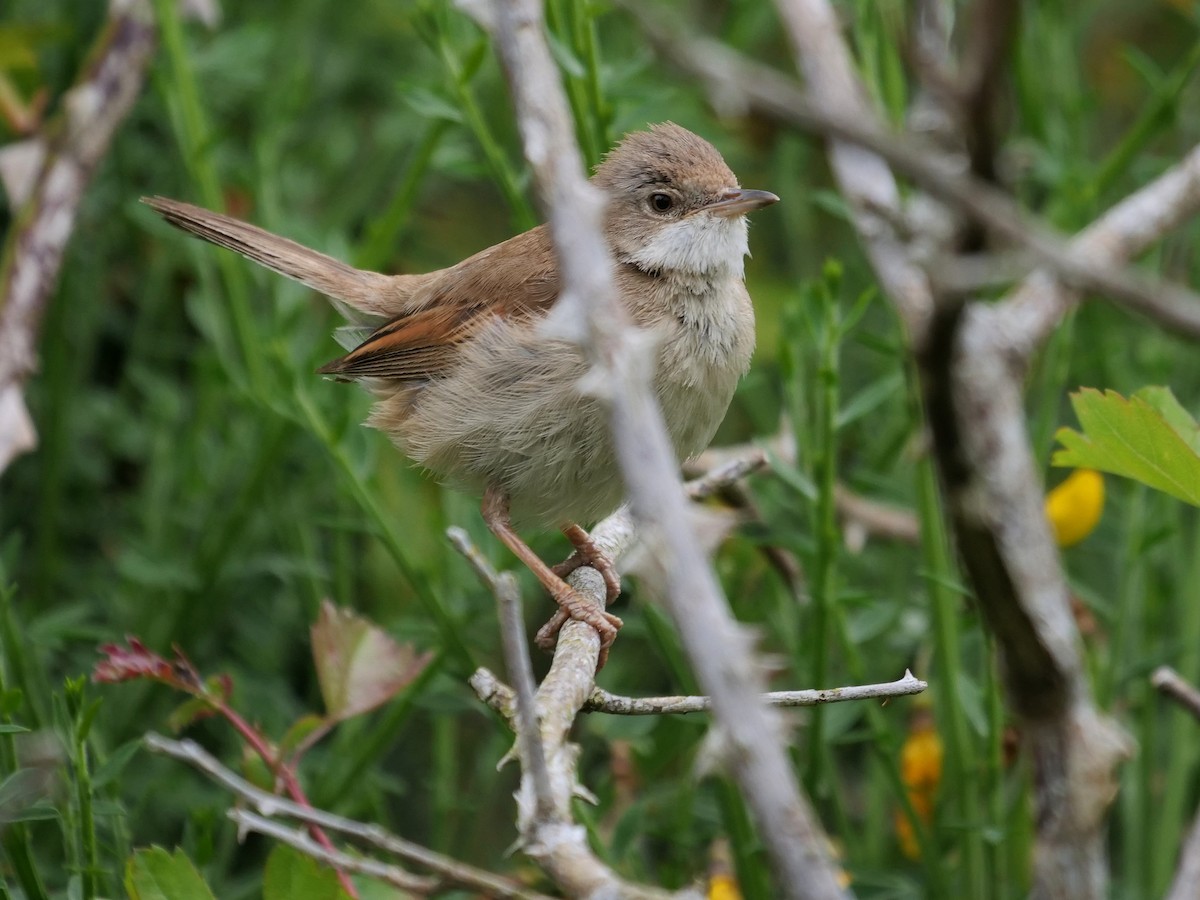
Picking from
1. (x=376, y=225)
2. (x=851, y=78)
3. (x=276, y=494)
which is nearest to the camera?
(x=851, y=78)

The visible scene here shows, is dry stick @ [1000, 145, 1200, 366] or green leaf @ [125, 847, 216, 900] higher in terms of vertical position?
dry stick @ [1000, 145, 1200, 366]

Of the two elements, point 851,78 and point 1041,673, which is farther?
point 851,78

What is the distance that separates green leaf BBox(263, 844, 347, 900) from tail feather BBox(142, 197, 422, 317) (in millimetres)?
2073

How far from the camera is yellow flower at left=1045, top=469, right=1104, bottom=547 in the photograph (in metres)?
3.40

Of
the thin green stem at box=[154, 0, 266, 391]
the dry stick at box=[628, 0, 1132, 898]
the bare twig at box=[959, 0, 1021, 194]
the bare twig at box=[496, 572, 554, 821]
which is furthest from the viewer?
the thin green stem at box=[154, 0, 266, 391]

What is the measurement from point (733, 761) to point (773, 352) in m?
Answer: 3.65

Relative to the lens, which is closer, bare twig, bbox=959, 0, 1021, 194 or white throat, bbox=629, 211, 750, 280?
bare twig, bbox=959, 0, 1021, 194

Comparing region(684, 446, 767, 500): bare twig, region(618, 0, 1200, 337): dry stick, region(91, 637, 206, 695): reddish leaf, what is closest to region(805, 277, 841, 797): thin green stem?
region(684, 446, 767, 500): bare twig

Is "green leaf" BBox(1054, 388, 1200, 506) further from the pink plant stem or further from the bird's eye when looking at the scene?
the bird's eye

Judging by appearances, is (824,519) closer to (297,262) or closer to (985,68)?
(297,262)

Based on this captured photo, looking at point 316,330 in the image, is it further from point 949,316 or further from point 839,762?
point 949,316

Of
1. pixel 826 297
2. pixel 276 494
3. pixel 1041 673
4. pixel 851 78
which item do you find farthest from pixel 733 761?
pixel 276 494

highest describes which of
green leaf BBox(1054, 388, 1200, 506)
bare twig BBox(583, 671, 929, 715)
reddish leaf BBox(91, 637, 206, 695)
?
green leaf BBox(1054, 388, 1200, 506)

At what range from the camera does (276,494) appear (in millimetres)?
4145
